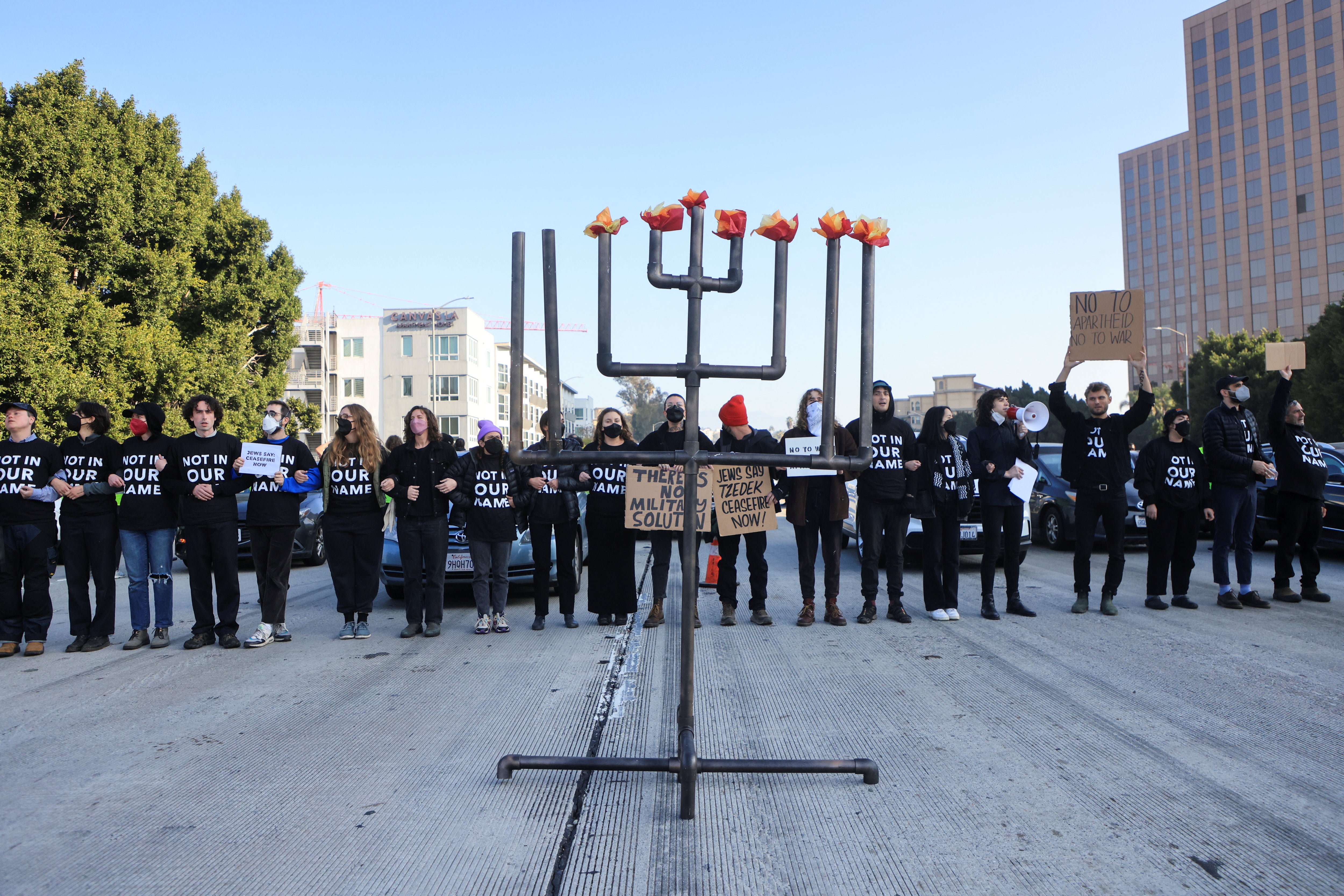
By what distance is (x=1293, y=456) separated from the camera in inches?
340

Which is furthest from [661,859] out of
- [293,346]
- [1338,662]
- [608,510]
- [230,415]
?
[293,346]

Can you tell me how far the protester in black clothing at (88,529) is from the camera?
7.13m

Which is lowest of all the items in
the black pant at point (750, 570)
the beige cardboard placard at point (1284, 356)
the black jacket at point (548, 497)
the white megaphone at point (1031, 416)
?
the black pant at point (750, 570)

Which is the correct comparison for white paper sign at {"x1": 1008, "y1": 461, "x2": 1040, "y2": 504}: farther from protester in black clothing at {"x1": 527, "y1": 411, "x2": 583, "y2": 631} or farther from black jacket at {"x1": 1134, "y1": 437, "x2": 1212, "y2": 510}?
protester in black clothing at {"x1": 527, "y1": 411, "x2": 583, "y2": 631}

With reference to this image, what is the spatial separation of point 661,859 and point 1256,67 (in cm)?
10335

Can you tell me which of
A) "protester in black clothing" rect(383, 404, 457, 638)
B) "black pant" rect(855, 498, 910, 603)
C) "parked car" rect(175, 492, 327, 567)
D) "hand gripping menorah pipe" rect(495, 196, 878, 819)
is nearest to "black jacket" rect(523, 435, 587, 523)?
"protester in black clothing" rect(383, 404, 457, 638)

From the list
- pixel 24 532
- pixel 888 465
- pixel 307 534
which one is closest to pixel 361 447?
pixel 24 532

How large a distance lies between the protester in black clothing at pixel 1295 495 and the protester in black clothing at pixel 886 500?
3605mm

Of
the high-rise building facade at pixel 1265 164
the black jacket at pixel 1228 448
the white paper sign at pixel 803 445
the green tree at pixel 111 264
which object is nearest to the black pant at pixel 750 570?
the white paper sign at pixel 803 445

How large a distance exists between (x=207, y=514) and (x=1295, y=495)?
9.75 m

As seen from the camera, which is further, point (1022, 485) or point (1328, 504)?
point (1328, 504)

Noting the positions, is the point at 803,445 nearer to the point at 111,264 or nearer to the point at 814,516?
the point at 814,516

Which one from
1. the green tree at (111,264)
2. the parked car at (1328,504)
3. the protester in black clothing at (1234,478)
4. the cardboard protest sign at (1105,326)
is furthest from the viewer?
the green tree at (111,264)

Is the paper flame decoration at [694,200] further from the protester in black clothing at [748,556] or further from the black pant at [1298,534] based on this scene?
the black pant at [1298,534]
